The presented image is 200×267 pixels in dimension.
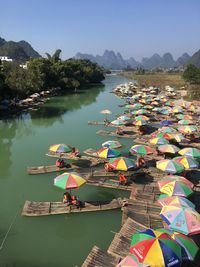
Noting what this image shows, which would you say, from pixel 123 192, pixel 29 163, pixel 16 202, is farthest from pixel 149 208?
pixel 29 163

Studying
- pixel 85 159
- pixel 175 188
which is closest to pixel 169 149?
pixel 85 159

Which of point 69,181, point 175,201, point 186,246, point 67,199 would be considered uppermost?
point 69,181

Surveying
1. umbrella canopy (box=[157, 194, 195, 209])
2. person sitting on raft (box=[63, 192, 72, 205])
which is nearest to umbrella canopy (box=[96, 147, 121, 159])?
person sitting on raft (box=[63, 192, 72, 205])

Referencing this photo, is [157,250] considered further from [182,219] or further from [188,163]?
[188,163]

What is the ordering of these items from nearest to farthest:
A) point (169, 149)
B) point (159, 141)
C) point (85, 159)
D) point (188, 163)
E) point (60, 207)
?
point (60, 207)
point (188, 163)
point (169, 149)
point (85, 159)
point (159, 141)

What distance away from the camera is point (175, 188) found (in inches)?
498

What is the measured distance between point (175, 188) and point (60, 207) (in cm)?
531

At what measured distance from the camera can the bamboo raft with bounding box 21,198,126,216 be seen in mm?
13156

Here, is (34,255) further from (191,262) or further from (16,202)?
(191,262)

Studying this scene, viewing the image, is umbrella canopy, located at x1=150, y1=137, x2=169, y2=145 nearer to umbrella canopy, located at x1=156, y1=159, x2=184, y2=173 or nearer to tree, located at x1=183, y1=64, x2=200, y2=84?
umbrella canopy, located at x1=156, y1=159, x2=184, y2=173

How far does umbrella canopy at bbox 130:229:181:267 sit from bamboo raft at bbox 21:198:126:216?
15.5 ft

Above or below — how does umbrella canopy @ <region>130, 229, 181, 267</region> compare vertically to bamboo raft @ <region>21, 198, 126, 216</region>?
above

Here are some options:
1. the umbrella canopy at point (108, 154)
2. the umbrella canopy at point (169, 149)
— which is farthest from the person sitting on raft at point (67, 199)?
the umbrella canopy at point (169, 149)

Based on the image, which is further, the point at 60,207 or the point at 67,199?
the point at 67,199
